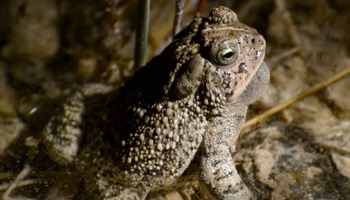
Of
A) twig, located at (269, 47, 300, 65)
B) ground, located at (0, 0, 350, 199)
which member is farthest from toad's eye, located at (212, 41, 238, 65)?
twig, located at (269, 47, 300, 65)

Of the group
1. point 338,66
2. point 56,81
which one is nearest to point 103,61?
point 56,81

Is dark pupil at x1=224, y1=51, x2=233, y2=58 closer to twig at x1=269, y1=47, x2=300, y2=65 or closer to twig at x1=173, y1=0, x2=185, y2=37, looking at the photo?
twig at x1=173, y1=0, x2=185, y2=37

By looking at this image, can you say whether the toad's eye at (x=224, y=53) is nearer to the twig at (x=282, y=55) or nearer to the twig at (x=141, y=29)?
the twig at (x=141, y=29)

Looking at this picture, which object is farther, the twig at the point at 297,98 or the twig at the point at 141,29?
the twig at the point at 297,98

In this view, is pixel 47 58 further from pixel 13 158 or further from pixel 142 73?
pixel 142 73

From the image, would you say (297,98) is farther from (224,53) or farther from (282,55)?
(224,53)

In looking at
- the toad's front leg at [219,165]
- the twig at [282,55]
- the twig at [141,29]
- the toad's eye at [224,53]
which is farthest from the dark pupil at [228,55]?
the twig at [282,55]

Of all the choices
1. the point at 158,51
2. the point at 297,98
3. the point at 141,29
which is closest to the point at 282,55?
the point at 297,98
